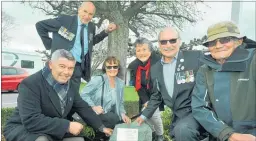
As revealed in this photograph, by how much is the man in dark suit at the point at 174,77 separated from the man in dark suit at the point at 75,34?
1.19 metres

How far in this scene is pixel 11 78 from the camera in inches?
688

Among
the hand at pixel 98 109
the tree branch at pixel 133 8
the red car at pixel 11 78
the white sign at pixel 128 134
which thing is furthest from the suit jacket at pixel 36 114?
the red car at pixel 11 78

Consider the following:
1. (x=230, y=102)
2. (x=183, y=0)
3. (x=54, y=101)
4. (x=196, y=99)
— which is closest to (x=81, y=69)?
(x=54, y=101)

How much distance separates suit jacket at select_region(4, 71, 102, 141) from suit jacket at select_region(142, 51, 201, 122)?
0.97m

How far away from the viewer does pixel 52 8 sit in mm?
13328

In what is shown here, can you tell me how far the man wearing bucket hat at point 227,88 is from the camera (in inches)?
105

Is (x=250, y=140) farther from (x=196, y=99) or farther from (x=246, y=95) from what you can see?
(x=196, y=99)

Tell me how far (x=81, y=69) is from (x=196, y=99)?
193cm

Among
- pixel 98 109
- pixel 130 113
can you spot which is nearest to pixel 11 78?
pixel 130 113

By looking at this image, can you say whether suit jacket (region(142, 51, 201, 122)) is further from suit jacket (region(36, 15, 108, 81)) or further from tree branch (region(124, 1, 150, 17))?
tree branch (region(124, 1, 150, 17))

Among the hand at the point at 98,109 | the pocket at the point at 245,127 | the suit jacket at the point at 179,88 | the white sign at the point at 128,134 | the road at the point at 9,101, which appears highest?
the suit jacket at the point at 179,88

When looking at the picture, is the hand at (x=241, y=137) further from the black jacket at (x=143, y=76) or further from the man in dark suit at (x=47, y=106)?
the black jacket at (x=143, y=76)

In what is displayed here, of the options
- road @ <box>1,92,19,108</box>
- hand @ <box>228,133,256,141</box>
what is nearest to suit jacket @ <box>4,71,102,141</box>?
hand @ <box>228,133,256,141</box>

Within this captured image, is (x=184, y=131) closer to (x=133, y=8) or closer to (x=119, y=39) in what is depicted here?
(x=119, y=39)
